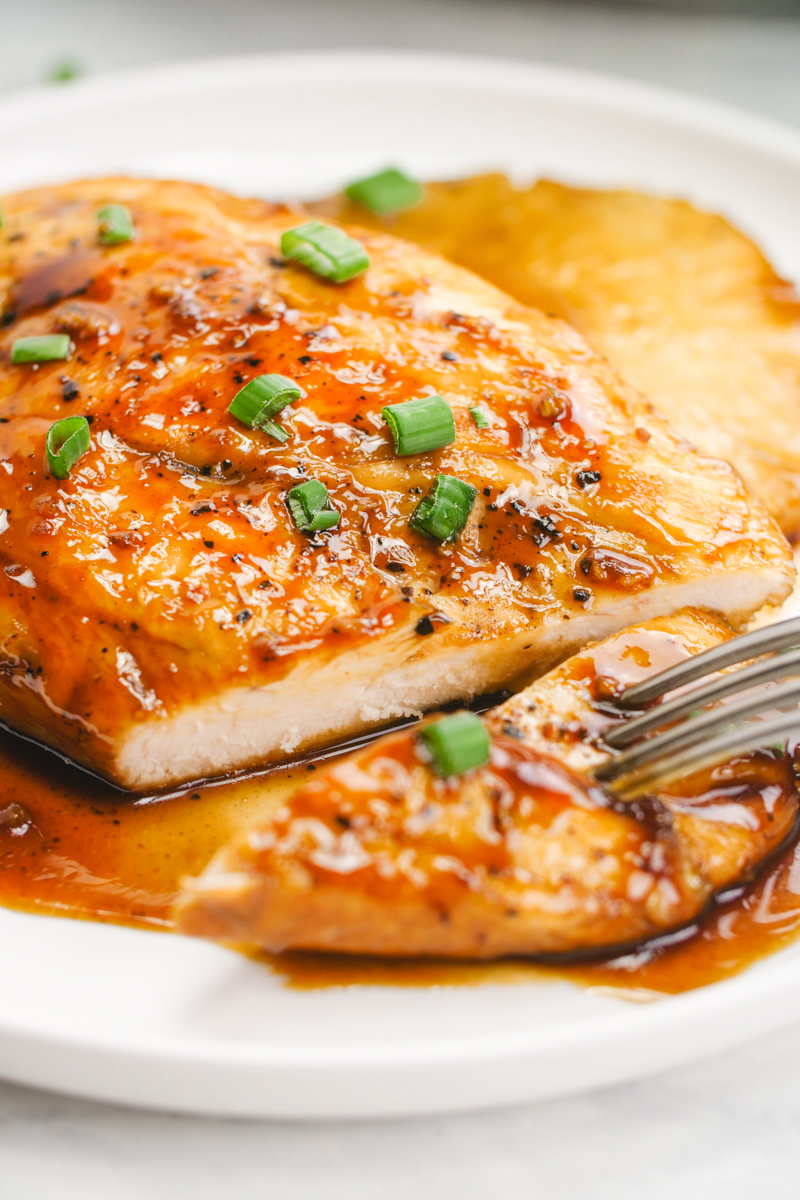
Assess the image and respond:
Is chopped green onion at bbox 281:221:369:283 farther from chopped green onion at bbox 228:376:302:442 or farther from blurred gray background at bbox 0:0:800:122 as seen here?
blurred gray background at bbox 0:0:800:122

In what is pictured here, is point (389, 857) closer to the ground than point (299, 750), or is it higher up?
higher up

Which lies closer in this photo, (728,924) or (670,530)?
(728,924)

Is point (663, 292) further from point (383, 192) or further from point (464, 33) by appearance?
point (464, 33)

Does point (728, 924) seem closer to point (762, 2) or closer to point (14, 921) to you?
point (14, 921)

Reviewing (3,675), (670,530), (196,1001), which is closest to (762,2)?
(670,530)

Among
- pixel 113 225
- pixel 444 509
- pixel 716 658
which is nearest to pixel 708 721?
pixel 716 658

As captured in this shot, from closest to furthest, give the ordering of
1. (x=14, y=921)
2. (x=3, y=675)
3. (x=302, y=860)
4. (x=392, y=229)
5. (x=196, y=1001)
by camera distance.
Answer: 1. (x=302, y=860)
2. (x=196, y=1001)
3. (x=14, y=921)
4. (x=3, y=675)
5. (x=392, y=229)

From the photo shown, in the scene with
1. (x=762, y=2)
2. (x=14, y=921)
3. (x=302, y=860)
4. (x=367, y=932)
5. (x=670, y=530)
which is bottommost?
(x=14, y=921)
